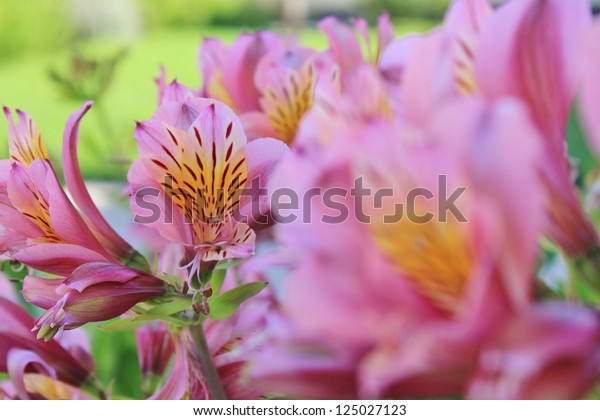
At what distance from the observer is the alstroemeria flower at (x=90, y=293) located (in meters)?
0.24

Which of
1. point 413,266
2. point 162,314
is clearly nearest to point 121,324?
point 162,314

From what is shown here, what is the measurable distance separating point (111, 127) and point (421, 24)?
21 cm

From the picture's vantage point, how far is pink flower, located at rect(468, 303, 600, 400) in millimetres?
143

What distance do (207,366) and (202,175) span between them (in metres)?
0.08

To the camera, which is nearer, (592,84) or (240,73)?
(592,84)

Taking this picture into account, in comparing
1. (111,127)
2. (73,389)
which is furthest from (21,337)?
(111,127)

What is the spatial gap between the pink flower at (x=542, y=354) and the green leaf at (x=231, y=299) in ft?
0.43

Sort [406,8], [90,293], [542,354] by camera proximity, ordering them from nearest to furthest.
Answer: [542,354] → [90,293] → [406,8]

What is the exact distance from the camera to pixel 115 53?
452 mm

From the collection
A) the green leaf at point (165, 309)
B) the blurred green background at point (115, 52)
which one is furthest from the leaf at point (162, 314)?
the blurred green background at point (115, 52)


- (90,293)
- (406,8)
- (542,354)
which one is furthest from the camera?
(406,8)

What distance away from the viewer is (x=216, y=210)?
26 cm

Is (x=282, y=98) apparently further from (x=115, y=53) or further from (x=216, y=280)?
(x=115, y=53)

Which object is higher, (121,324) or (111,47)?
(111,47)
